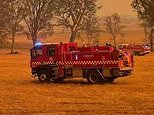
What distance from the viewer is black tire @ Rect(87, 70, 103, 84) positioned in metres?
28.1

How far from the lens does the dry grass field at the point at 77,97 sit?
59.0 feet

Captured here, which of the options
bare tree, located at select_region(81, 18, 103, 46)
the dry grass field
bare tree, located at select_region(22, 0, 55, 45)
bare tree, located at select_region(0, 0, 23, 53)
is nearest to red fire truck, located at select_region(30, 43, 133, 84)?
the dry grass field

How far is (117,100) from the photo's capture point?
804 inches

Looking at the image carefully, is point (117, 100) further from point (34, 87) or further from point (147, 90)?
point (34, 87)

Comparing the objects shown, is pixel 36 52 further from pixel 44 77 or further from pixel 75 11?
pixel 75 11

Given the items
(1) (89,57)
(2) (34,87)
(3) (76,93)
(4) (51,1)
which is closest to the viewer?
(3) (76,93)

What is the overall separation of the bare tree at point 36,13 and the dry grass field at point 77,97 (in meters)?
54.1

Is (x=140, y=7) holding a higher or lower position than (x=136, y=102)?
higher

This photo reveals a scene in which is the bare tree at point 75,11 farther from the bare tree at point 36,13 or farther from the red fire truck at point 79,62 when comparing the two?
the red fire truck at point 79,62

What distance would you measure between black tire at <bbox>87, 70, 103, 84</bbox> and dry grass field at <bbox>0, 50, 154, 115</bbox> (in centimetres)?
51

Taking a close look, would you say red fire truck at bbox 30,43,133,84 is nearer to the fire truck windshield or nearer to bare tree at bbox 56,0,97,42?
the fire truck windshield

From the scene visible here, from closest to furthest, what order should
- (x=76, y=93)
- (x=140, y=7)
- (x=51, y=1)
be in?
(x=76, y=93) < (x=140, y=7) < (x=51, y=1)

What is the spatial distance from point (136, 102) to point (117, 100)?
930mm

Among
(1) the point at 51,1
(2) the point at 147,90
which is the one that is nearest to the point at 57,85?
(2) the point at 147,90
